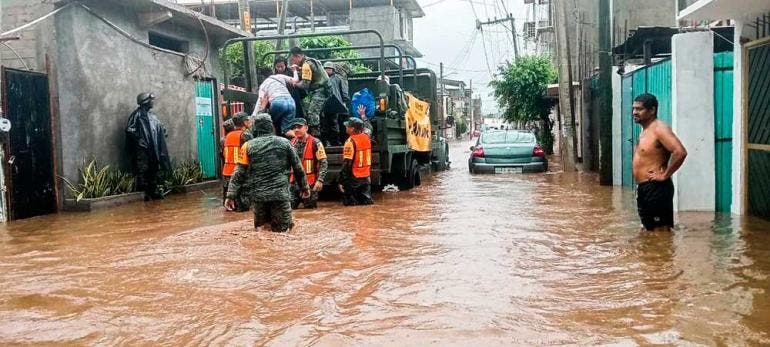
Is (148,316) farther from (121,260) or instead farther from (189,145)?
(189,145)

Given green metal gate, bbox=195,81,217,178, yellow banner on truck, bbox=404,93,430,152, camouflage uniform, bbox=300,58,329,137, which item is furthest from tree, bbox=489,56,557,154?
camouflage uniform, bbox=300,58,329,137

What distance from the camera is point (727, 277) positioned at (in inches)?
186

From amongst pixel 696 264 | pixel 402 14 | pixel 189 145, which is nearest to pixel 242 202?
pixel 189 145

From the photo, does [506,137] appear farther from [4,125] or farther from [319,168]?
[4,125]

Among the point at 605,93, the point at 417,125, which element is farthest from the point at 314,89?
the point at 605,93

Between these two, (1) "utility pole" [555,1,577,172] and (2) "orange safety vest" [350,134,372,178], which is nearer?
(2) "orange safety vest" [350,134,372,178]

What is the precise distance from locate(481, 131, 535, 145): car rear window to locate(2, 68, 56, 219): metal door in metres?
9.93

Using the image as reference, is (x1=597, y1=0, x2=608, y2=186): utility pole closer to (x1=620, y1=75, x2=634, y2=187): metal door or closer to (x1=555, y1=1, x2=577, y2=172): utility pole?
(x1=620, y1=75, x2=634, y2=187): metal door

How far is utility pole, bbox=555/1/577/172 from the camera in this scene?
15.7 metres

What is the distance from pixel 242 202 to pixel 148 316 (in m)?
5.49

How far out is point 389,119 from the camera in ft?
34.8

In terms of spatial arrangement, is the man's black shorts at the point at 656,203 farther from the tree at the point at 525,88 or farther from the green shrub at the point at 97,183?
the tree at the point at 525,88

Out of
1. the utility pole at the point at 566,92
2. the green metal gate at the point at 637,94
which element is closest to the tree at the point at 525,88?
the utility pole at the point at 566,92

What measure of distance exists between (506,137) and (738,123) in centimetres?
890
